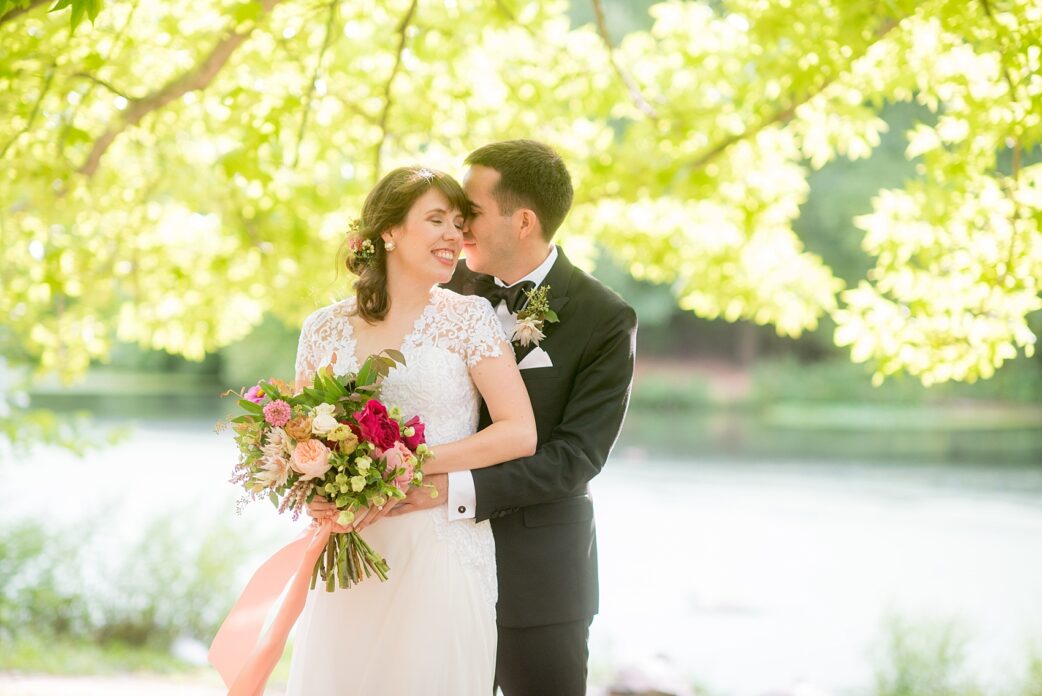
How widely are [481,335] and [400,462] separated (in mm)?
442

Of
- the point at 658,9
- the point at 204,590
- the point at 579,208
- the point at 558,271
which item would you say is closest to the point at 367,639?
the point at 558,271

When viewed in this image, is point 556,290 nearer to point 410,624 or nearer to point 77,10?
point 410,624

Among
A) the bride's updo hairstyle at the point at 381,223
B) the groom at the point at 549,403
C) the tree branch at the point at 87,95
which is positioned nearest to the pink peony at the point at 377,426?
the bride's updo hairstyle at the point at 381,223

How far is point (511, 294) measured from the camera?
9.86 feet

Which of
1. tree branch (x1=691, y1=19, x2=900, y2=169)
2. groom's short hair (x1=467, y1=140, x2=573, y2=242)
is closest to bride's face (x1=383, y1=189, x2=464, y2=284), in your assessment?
groom's short hair (x1=467, y1=140, x2=573, y2=242)

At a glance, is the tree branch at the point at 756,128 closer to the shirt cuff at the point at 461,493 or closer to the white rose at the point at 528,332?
the white rose at the point at 528,332

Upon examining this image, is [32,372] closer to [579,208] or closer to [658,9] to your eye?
[579,208]

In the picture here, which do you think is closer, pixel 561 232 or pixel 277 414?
pixel 277 414

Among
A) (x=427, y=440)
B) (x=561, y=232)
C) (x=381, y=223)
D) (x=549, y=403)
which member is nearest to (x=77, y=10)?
(x=381, y=223)

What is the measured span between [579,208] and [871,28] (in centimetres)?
198

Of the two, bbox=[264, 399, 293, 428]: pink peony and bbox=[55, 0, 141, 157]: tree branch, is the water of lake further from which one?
bbox=[264, 399, 293, 428]: pink peony

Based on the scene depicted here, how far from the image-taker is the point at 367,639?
2648 mm

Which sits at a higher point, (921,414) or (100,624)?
(921,414)

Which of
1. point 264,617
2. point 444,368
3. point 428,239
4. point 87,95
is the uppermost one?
point 87,95
